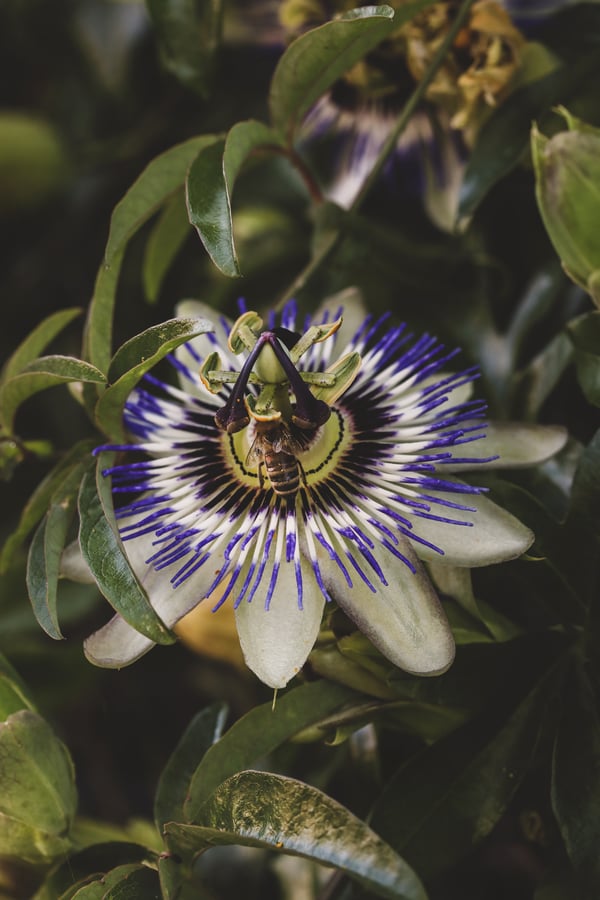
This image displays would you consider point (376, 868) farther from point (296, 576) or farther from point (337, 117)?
point (337, 117)

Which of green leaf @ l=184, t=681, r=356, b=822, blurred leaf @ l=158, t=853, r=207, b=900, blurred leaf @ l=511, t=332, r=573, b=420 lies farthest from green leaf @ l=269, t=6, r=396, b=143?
blurred leaf @ l=158, t=853, r=207, b=900

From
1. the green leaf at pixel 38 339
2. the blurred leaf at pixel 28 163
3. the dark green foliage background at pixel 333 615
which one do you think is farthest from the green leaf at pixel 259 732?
the blurred leaf at pixel 28 163

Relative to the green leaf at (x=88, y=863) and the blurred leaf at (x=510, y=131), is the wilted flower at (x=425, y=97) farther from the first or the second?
the green leaf at (x=88, y=863)

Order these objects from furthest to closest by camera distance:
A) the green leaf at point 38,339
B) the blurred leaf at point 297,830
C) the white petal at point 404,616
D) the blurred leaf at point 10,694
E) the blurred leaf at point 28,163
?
1. the blurred leaf at point 28,163
2. the green leaf at point 38,339
3. the blurred leaf at point 10,694
4. the white petal at point 404,616
5. the blurred leaf at point 297,830

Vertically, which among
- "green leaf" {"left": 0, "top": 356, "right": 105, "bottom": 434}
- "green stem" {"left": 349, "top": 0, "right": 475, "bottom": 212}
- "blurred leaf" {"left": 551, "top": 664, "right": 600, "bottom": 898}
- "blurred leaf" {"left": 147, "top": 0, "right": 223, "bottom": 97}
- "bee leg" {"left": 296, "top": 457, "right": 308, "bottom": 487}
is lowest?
"blurred leaf" {"left": 551, "top": 664, "right": 600, "bottom": 898}

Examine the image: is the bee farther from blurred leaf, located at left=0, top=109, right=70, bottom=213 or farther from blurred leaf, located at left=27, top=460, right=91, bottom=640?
blurred leaf, located at left=0, top=109, right=70, bottom=213

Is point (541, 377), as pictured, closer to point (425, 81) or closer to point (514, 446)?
point (514, 446)

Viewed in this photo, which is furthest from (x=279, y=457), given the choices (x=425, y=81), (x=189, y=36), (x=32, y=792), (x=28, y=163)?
(x=28, y=163)
